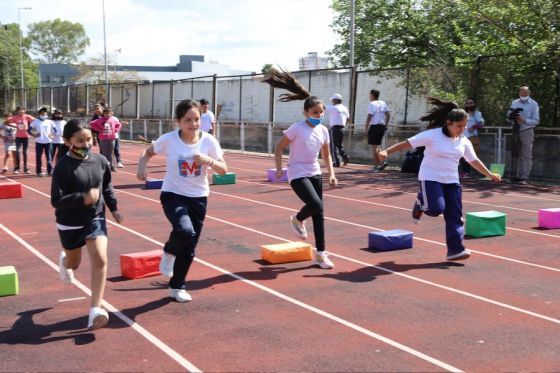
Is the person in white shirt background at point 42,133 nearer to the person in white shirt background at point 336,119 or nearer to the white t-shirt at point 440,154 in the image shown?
the person in white shirt background at point 336,119

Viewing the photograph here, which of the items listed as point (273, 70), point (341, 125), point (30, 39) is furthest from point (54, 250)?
point (30, 39)

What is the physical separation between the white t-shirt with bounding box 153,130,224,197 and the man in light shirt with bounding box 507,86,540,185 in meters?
11.8

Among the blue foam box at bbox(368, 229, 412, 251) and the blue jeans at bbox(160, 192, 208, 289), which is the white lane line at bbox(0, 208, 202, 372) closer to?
the blue jeans at bbox(160, 192, 208, 289)

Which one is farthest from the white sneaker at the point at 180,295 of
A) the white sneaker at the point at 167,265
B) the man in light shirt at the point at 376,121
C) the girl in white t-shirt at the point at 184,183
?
the man in light shirt at the point at 376,121

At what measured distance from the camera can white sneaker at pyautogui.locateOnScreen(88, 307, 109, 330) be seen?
5926mm

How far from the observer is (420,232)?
35.6 feet

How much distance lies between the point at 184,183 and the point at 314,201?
6.43 ft

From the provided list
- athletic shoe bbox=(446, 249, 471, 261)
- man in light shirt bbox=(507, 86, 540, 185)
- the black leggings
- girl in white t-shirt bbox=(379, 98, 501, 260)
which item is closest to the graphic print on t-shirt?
the black leggings

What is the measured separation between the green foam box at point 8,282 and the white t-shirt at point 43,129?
1294 centimetres

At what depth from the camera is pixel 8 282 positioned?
713cm

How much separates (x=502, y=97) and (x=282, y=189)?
720cm

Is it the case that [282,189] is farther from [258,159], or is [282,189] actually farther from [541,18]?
[258,159]

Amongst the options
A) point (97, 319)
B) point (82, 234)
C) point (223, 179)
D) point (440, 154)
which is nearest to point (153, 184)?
point (223, 179)

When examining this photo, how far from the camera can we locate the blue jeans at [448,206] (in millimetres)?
8586
